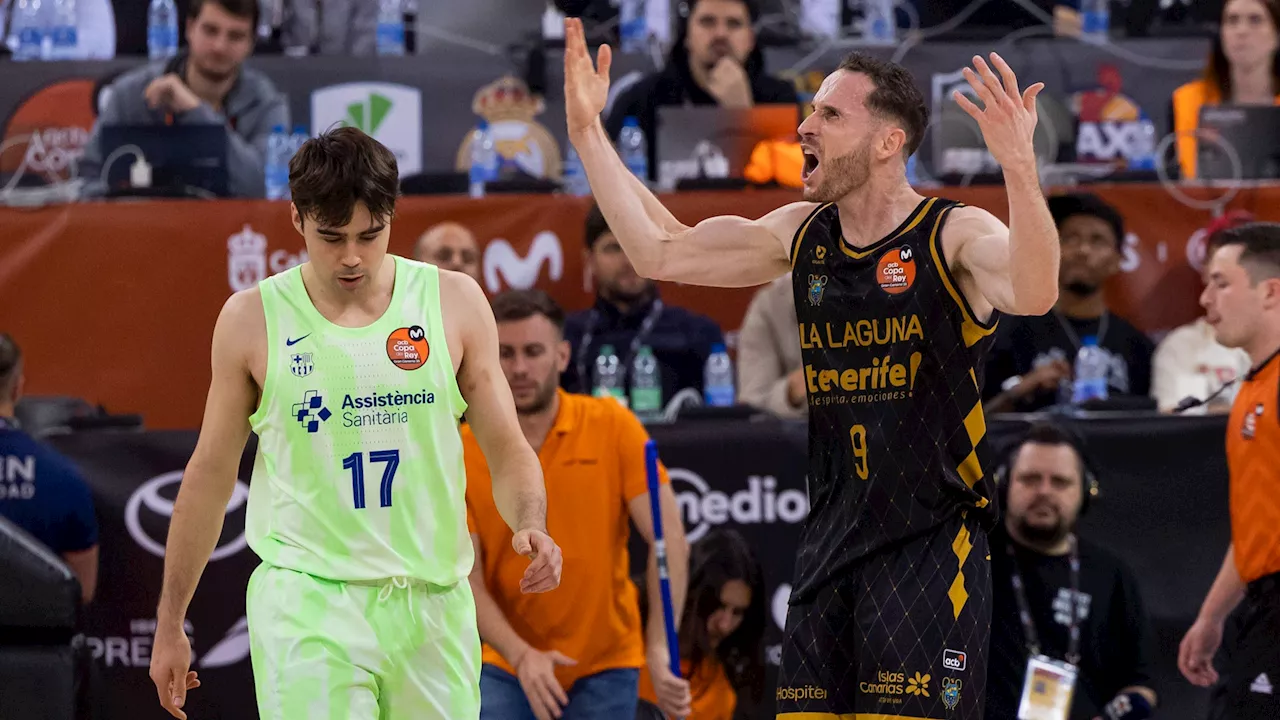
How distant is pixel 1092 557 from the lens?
7176 millimetres

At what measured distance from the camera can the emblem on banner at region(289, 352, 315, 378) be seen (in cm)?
399

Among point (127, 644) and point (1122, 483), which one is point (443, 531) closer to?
point (127, 644)

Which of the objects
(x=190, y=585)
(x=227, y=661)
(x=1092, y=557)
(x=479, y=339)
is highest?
(x=479, y=339)

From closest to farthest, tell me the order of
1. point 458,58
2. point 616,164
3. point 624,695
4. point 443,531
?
point 443,531
point 616,164
point 624,695
point 458,58

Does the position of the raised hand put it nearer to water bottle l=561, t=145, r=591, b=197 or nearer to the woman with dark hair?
the woman with dark hair

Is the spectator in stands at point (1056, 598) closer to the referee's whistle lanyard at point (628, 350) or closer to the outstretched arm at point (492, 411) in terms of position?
the referee's whistle lanyard at point (628, 350)

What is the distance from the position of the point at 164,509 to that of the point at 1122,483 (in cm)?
403

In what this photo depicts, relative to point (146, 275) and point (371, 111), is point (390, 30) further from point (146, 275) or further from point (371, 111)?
point (146, 275)

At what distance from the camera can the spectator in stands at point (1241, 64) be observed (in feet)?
29.4

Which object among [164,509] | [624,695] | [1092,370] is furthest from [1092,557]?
[164,509]

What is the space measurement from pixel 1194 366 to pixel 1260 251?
1.70 m

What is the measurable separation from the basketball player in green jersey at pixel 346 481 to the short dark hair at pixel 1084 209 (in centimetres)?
470

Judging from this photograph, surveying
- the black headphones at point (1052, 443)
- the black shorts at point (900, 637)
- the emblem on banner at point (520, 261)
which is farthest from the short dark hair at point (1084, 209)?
the black shorts at point (900, 637)

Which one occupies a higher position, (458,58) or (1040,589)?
(458,58)
